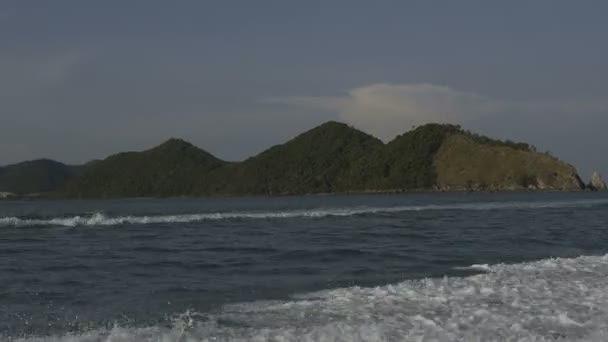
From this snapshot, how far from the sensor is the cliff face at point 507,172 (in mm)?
181125

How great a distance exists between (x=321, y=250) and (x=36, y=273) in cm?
870

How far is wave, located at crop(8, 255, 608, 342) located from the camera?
9.10 metres

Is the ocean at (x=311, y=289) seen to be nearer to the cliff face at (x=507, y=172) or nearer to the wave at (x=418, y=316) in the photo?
the wave at (x=418, y=316)

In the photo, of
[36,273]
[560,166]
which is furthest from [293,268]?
[560,166]

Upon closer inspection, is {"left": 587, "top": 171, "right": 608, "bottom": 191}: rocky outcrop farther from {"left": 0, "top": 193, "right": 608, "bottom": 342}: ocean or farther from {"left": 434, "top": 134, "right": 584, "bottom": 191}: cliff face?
{"left": 0, "top": 193, "right": 608, "bottom": 342}: ocean

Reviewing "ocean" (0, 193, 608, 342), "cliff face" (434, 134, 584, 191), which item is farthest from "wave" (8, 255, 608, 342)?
"cliff face" (434, 134, 584, 191)

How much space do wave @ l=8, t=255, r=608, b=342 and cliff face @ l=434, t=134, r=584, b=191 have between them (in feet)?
572

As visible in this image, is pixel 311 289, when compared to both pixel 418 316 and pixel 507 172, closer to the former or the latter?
pixel 418 316

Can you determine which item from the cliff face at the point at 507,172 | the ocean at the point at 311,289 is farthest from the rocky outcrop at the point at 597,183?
the ocean at the point at 311,289

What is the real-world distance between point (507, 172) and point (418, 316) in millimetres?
184582

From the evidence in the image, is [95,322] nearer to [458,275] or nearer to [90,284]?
[90,284]

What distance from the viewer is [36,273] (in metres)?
17.6

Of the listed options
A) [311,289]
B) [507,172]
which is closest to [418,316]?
[311,289]

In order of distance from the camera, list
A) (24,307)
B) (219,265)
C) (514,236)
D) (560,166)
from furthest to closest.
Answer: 1. (560,166)
2. (514,236)
3. (219,265)
4. (24,307)
